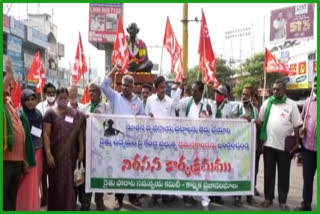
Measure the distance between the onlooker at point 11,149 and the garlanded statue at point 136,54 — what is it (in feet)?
25.3

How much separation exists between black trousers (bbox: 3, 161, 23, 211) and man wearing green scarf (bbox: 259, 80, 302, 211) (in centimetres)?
323

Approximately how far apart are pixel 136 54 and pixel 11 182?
808 cm

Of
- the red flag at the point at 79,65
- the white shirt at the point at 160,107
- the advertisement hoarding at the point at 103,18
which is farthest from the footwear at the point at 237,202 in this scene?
the advertisement hoarding at the point at 103,18

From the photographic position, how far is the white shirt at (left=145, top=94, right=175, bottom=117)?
580cm

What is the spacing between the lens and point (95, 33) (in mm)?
43031

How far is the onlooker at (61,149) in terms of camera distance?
194 inches

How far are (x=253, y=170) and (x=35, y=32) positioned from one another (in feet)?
117

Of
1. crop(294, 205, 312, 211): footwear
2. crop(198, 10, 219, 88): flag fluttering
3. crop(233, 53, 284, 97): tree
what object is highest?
crop(233, 53, 284, 97): tree

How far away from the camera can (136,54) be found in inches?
468

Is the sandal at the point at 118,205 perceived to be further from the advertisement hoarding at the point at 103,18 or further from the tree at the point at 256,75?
the advertisement hoarding at the point at 103,18

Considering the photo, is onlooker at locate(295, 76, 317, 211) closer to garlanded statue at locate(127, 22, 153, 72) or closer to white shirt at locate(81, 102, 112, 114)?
white shirt at locate(81, 102, 112, 114)

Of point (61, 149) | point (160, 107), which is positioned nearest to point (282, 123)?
point (160, 107)

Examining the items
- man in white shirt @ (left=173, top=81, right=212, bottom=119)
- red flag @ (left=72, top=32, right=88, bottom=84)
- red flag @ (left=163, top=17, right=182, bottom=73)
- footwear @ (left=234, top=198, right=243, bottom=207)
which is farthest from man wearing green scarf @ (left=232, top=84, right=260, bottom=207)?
red flag @ (left=72, top=32, right=88, bottom=84)

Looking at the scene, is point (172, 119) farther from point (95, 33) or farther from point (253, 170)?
point (95, 33)
